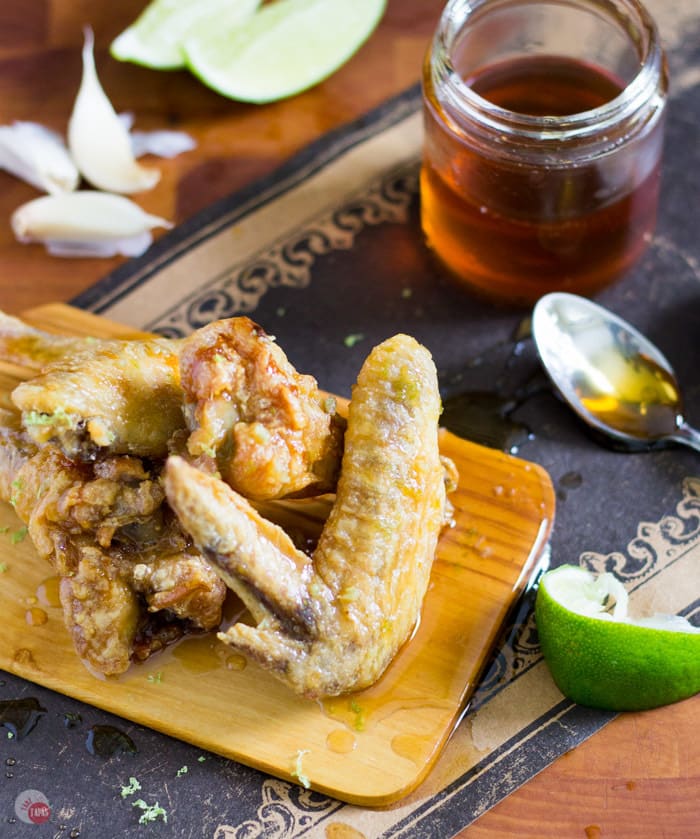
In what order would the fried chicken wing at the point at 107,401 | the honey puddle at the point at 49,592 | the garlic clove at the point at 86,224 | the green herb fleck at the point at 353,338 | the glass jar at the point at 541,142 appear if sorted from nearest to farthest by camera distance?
the fried chicken wing at the point at 107,401 < the honey puddle at the point at 49,592 < the glass jar at the point at 541,142 < the green herb fleck at the point at 353,338 < the garlic clove at the point at 86,224

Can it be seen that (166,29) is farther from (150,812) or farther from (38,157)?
(150,812)

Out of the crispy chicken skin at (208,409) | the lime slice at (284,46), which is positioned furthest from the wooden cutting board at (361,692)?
the lime slice at (284,46)

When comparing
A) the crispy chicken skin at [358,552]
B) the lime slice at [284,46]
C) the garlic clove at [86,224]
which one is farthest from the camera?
the lime slice at [284,46]

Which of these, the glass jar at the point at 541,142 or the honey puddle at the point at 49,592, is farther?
the glass jar at the point at 541,142

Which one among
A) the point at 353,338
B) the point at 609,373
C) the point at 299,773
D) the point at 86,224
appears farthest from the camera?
the point at 86,224

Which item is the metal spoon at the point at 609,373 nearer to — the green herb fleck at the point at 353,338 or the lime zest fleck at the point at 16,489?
the green herb fleck at the point at 353,338

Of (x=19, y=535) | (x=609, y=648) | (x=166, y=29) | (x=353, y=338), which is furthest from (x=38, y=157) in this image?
(x=609, y=648)
